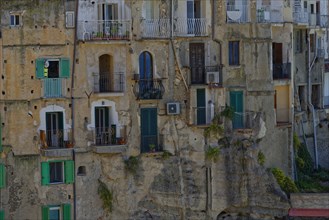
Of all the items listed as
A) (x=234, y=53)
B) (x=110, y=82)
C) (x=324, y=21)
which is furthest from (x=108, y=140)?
(x=324, y=21)

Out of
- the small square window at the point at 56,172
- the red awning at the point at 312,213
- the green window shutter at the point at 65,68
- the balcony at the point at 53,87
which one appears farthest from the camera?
the red awning at the point at 312,213

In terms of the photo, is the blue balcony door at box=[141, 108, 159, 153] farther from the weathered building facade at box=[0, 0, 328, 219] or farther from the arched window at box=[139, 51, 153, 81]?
the arched window at box=[139, 51, 153, 81]

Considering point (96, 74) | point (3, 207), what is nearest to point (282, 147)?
point (96, 74)

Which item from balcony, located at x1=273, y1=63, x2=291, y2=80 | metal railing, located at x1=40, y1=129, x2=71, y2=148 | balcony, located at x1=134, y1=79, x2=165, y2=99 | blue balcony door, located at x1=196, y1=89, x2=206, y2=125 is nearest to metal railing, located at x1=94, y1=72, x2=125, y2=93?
balcony, located at x1=134, y1=79, x2=165, y2=99

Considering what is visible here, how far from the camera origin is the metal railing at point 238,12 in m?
46.2

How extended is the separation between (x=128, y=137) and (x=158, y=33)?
463cm

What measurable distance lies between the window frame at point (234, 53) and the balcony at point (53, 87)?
7656 mm

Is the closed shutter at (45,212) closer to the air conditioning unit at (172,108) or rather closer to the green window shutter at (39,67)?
the green window shutter at (39,67)

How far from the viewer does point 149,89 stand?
44781 mm

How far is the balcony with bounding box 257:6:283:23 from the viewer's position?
4731 cm

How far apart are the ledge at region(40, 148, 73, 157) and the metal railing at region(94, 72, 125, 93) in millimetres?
2922

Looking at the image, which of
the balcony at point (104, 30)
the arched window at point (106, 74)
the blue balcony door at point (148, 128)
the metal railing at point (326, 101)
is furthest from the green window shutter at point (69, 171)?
the metal railing at point (326, 101)

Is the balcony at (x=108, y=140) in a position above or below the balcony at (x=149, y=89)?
below

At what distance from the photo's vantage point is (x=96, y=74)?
1736 inches
